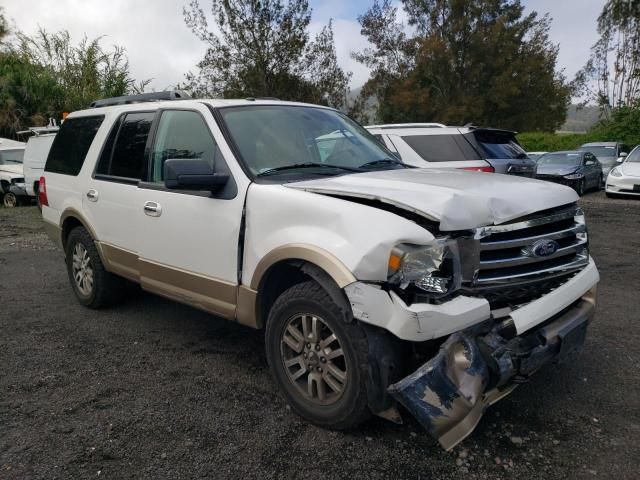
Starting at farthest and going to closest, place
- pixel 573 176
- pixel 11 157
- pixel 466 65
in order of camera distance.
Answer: pixel 466 65 → pixel 11 157 → pixel 573 176

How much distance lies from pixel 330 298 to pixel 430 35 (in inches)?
1298

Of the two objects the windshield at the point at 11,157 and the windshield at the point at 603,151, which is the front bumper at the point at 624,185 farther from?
the windshield at the point at 11,157

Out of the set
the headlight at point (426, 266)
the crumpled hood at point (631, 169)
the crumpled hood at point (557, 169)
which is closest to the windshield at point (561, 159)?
the crumpled hood at point (557, 169)

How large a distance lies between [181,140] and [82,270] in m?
2.09

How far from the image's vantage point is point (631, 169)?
568 inches

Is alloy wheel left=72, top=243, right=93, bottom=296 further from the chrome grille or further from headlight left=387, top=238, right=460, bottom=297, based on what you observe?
the chrome grille

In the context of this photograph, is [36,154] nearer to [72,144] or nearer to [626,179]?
[72,144]

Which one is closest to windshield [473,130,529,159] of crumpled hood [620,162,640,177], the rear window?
the rear window

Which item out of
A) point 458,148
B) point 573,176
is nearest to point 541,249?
point 458,148

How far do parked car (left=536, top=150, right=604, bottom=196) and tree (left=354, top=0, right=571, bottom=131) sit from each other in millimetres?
15178

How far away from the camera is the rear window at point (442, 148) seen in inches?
305

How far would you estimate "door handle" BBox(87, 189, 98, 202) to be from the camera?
4.66 meters

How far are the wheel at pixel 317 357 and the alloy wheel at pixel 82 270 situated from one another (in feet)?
9.04

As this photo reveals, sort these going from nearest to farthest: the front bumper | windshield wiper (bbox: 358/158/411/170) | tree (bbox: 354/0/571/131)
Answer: windshield wiper (bbox: 358/158/411/170) → the front bumper → tree (bbox: 354/0/571/131)
